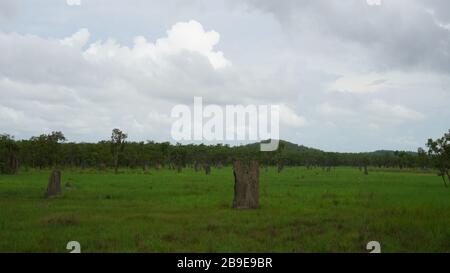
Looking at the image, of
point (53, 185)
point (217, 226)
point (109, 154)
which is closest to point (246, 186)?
point (217, 226)

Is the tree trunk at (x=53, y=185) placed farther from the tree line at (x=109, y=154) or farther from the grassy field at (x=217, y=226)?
the tree line at (x=109, y=154)

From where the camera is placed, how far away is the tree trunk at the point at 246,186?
2286 cm

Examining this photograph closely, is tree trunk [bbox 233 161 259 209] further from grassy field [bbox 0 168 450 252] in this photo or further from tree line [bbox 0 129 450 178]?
tree line [bbox 0 129 450 178]

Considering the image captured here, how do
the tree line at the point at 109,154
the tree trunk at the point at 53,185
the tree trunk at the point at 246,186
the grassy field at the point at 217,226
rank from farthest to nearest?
the tree line at the point at 109,154 < the tree trunk at the point at 53,185 < the tree trunk at the point at 246,186 < the grassy field at the point at 217,226

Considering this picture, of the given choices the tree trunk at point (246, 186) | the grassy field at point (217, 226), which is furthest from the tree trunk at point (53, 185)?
the tree trunk at point (246, 186)

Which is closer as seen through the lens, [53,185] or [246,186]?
[246,186]

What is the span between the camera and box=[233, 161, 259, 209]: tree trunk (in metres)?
22.9

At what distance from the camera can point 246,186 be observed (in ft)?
75.8

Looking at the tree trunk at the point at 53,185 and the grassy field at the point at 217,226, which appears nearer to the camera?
the grassy field at the point at 217,226

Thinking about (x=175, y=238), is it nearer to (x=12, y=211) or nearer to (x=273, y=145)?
(x=12, y=211)

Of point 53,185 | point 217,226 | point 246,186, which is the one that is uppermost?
point 246,186

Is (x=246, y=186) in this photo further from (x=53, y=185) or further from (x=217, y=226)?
(x=53, y=185)
